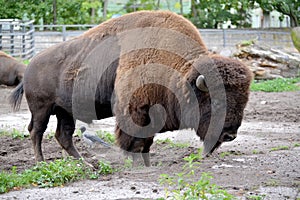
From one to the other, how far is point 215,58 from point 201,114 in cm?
69

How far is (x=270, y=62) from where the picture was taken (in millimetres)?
18312

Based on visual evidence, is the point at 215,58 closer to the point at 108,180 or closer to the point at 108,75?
the point at 108,75

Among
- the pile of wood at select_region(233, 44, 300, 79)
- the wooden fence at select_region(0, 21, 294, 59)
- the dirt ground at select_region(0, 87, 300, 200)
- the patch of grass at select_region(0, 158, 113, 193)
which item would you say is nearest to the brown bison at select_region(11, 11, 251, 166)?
the dirt ground at select_region(0, 87, 300, 200)

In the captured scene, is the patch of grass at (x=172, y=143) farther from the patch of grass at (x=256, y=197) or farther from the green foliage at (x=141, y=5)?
the green foliage at (x=141, y=5)

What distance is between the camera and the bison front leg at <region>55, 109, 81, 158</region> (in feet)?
26.5

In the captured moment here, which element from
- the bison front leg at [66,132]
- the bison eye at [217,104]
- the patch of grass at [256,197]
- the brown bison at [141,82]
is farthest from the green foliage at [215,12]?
the patch of grass at [256,197]

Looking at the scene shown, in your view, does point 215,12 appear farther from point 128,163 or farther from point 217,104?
point 217,104

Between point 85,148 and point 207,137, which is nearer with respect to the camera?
point 207,137

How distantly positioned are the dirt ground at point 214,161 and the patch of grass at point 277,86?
300cm

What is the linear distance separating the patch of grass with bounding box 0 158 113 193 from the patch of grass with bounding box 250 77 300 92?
985 centimetres

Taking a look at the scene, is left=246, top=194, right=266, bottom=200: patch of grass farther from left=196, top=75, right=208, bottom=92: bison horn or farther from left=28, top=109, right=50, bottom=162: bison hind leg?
left=28, top=109, right=50, bottom=162: bison hind leg

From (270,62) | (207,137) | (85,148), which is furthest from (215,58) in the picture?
(270,62)

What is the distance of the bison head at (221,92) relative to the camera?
6641mm

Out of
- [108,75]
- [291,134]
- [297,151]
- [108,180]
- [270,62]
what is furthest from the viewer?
[270,62]
